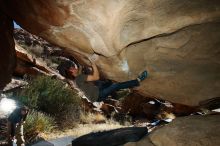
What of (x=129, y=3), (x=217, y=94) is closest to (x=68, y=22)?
(x=129, y=3)

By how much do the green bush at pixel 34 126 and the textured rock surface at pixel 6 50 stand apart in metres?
3.02

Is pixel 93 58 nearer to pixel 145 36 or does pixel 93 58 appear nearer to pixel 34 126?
pixel 145 36

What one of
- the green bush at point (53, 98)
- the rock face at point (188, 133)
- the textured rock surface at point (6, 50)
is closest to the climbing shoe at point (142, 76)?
the rock face at point (188, 133)

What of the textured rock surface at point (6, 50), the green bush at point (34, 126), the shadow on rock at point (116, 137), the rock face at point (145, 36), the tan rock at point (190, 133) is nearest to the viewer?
the tan rock at point (190, 133)

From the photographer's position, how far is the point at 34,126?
11375mm

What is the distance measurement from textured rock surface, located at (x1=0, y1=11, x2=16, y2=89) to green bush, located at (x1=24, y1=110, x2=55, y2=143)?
9.92 feet

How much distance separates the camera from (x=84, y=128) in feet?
44.0

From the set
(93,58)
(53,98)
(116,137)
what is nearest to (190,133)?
(116,137)

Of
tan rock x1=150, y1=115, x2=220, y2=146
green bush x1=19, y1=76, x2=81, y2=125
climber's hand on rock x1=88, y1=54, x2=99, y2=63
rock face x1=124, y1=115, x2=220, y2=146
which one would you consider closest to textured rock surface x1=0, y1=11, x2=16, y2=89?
climber's hand on rock x1=88, y1=54, x2=99, y2=63

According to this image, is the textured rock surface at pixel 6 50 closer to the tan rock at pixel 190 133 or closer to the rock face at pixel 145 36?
the rock face at pixel 145 36

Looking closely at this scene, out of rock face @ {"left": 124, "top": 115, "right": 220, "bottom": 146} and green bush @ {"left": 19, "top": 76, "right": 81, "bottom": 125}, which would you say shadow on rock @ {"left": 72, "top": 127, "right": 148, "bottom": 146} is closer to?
rock face @ {"left": 124, "top": 115, "right": 220, "bottom": 146}

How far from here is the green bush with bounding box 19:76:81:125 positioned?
13.6 metres

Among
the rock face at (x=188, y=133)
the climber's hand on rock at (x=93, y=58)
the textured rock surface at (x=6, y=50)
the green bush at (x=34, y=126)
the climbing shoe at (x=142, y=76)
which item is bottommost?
the rock face at (x=188, y=133)

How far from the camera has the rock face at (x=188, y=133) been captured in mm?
4680
